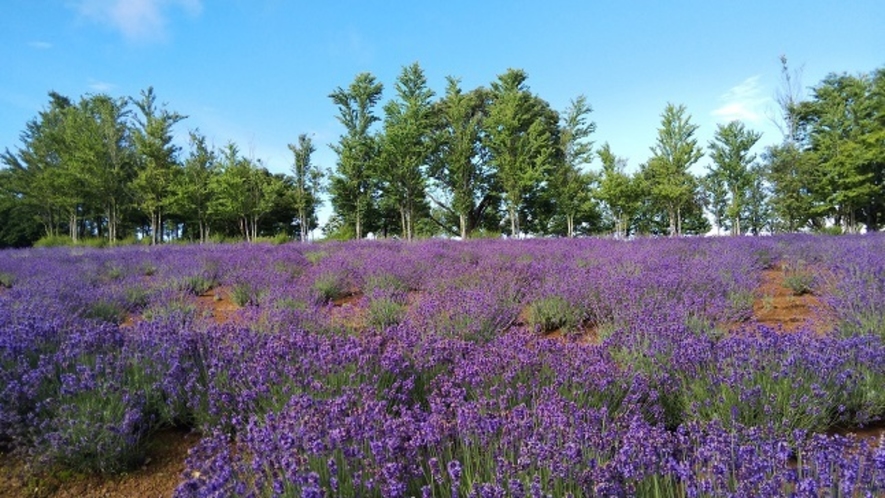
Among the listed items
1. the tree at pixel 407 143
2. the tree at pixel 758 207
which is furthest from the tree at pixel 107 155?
the tree at pixel 758 207

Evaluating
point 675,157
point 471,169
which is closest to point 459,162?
point 471,169

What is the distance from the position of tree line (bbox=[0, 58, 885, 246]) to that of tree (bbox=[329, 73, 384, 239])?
7cm

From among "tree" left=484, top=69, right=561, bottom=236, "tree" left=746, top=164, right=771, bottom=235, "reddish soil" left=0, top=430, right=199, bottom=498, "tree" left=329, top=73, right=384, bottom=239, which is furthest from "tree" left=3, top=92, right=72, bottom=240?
"tree" left=746, top=164, right=771, bottom=235

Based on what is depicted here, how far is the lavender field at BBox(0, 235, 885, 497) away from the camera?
159 centimetres

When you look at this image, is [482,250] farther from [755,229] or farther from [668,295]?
[755,229]

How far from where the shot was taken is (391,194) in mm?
23141

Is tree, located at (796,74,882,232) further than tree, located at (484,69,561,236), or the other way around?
tree, located at (796,74,882,232)

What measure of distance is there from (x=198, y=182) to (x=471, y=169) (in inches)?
581

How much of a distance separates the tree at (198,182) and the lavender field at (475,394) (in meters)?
23.0

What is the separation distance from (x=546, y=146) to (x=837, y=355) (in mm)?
25799

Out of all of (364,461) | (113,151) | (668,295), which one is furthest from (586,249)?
(113,151)

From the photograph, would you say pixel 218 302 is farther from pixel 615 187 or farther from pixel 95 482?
pixel 615 187

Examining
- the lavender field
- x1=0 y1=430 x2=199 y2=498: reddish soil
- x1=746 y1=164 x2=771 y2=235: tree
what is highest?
x1=746 y1=164 x2=771 y2=235: tree

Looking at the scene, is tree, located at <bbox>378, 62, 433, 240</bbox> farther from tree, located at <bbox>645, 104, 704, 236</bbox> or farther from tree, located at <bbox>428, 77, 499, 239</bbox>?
tree, located at <bbox>645, 104, 704, 236</bbox>
